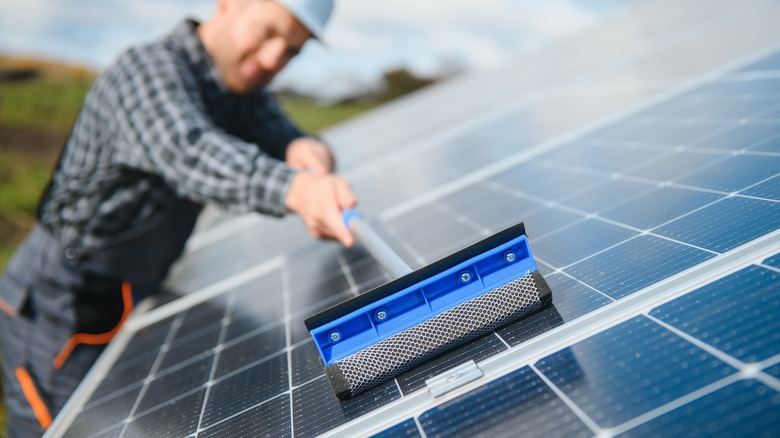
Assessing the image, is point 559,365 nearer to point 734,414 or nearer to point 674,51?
point 734,414

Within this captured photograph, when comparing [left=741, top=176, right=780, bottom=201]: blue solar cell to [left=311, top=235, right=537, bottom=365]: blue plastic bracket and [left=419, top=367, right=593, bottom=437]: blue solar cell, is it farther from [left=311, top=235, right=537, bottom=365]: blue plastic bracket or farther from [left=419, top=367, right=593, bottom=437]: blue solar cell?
[left=419, top=367, right=593, bottom=437]: blue solar cell

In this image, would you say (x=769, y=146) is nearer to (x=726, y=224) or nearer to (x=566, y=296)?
(x=726, y=224)

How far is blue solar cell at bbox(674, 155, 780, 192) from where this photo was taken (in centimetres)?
→ 237

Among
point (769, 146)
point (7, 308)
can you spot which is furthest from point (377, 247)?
point (7, 308)

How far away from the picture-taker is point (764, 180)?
2305mm

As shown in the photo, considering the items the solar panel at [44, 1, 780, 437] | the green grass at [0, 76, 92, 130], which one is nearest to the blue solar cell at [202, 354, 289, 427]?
the solar panel at [44, 1, 780, 437]

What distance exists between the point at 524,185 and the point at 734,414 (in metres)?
2.45

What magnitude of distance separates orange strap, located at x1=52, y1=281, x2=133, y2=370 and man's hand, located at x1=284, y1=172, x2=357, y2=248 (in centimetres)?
190

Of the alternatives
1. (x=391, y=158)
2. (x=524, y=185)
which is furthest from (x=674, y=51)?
(x=524, y=185)

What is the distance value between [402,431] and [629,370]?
0.68 metres

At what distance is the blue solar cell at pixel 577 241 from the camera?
2355mm

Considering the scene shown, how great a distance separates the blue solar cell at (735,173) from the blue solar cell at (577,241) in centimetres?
48

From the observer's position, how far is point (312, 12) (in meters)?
3.97

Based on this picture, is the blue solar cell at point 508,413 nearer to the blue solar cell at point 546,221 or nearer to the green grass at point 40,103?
the blue solar cell at point 546,221
